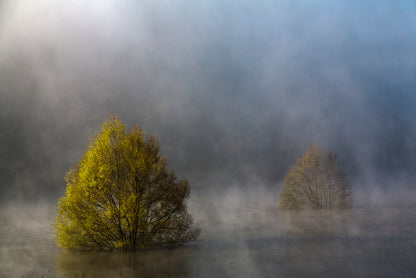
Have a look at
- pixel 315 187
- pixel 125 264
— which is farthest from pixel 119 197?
pixel 315 187

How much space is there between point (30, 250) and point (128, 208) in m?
15.3

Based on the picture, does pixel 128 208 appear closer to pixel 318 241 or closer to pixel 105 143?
pixel 105 143

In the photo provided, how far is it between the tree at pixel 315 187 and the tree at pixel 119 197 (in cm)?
3130

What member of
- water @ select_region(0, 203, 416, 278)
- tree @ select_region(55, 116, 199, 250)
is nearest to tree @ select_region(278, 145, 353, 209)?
water @ select_region(0, 203, 416, 278)

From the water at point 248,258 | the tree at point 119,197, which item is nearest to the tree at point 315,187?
the water at point 248,258

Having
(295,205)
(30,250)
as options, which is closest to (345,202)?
(295,205)

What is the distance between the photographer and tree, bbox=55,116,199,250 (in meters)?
28.5

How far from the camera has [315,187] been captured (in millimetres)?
59094

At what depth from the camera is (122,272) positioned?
23.7 m

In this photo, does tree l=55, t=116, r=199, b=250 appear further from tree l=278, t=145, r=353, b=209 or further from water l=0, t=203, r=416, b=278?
tree l=278, t=145, r=353, b=209

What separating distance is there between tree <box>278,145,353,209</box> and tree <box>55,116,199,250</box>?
3130 cm

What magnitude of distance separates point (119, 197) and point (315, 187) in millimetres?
39535

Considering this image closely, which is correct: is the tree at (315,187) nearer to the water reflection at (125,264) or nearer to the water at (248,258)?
the water at (248,258)

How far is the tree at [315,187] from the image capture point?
189 ft
